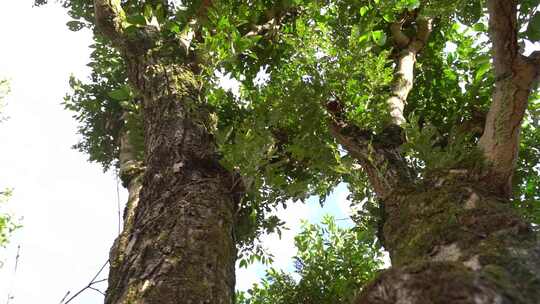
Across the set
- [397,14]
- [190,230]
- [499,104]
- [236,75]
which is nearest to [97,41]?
[236,75]

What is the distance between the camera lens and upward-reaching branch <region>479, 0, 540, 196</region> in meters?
2.78

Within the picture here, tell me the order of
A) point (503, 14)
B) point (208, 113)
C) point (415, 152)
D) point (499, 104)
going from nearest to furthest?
1. point (503, 14)
2. point (499, 104)
3. point (415, 152)
4. point (208, 113)

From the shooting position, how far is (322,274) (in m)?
7.59

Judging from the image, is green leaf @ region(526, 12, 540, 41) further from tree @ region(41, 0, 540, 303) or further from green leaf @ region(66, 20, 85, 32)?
green leaf @ region(66, 20, 85, 32)

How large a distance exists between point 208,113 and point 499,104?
2.96m

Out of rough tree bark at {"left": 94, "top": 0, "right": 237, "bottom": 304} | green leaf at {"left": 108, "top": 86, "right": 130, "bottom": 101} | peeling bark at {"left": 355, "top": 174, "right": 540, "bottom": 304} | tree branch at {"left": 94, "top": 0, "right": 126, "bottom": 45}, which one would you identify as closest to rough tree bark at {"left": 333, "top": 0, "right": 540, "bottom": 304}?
peeling bark at {"left": 355, "top": 174, "right": 540, "bottom": 304}

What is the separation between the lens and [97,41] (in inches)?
339

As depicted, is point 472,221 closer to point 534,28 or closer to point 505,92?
point 505,92

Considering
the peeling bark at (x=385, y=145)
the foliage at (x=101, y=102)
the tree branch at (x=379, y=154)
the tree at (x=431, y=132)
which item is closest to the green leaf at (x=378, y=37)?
the tree at (x=431, y=132)

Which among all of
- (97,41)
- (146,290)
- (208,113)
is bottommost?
(146,290)

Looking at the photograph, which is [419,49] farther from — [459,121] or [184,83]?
[184,83]

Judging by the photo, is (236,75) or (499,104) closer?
(499,104)

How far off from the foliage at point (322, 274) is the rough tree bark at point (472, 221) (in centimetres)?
357

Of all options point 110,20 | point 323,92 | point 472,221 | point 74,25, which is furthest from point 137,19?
point 472,221
